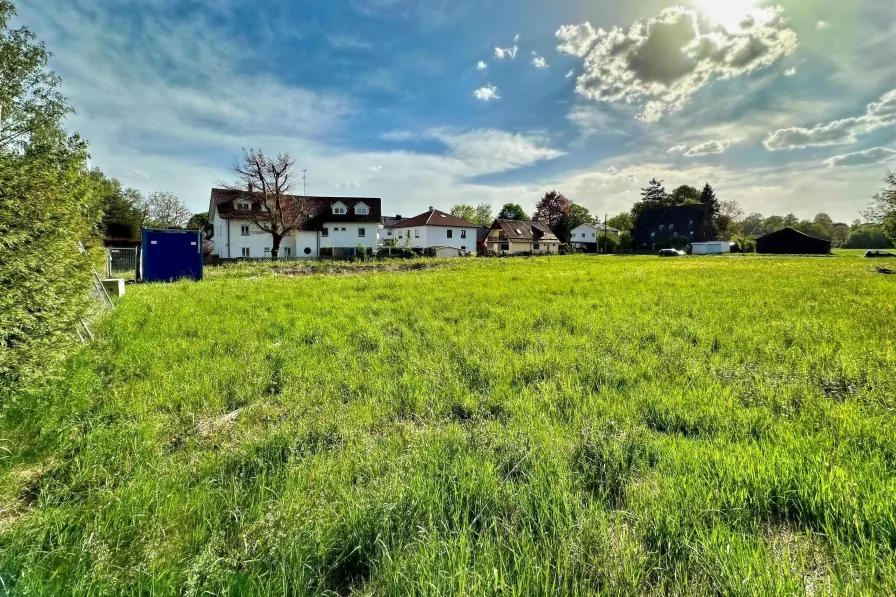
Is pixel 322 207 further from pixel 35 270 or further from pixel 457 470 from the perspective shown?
pixel 457 470

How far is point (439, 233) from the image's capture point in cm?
5400

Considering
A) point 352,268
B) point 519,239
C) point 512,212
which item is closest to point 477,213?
point 512,212

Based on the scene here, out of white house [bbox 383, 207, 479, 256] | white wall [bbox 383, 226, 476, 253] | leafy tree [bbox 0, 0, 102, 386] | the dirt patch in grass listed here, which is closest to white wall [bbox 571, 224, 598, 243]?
white wall [bbox 383, 226, 476, 253]

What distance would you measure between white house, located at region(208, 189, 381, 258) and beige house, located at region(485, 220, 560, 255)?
2201 cm

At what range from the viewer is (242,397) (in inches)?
172

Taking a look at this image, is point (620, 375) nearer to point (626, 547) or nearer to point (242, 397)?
point (626, 547)

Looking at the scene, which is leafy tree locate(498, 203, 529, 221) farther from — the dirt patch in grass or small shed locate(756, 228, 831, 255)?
the dirt patch in grass

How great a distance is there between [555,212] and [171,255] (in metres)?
81.4

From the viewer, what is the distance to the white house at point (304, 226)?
137ft

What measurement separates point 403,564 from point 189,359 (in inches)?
208

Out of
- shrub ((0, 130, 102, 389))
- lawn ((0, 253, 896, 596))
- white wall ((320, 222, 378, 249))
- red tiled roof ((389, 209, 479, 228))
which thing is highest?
red tiled roof ((389, 209, 479, 228))

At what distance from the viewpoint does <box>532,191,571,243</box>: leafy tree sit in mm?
83000

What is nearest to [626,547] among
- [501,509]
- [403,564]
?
[501,509]

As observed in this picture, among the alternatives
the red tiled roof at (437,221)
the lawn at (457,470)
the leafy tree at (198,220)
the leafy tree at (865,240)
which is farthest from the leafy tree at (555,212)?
the lawn at (457,470)
